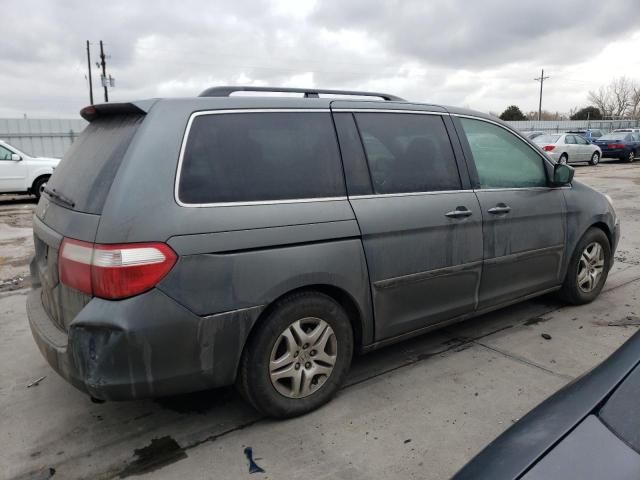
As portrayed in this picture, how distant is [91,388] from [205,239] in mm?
887

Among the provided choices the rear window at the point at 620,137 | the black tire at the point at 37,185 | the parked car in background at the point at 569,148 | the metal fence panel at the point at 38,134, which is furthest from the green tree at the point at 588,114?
the black tire at the point at 37,185

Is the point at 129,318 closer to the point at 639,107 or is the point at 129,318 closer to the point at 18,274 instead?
the point at 18,274

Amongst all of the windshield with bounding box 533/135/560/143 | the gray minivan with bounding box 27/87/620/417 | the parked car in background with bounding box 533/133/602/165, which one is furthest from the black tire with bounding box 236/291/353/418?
the windshield with bounding box 533/135/560/143

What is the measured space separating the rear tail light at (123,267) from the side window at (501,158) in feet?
8.06

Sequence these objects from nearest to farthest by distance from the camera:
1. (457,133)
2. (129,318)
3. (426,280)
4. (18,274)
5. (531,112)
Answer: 1. (129,318)
2. (426,280)
3. (457,133)
4. (18,274)
5. (531,112)

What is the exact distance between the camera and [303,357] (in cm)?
295

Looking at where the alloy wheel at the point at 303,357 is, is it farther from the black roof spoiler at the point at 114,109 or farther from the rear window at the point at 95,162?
the black roof spoiler at the point at 114,109

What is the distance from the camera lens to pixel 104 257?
238cm

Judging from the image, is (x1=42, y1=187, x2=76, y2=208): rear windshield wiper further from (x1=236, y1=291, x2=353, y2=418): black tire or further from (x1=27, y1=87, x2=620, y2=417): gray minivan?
(x1=236, y1=291, x2=353, y2=418): black tire

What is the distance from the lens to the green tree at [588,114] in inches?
2791

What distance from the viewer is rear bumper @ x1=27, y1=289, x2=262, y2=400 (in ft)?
7.81

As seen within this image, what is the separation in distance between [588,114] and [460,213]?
77.4 m

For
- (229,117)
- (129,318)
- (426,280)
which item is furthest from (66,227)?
(426,280)

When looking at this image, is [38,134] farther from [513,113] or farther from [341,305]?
[513,113]
